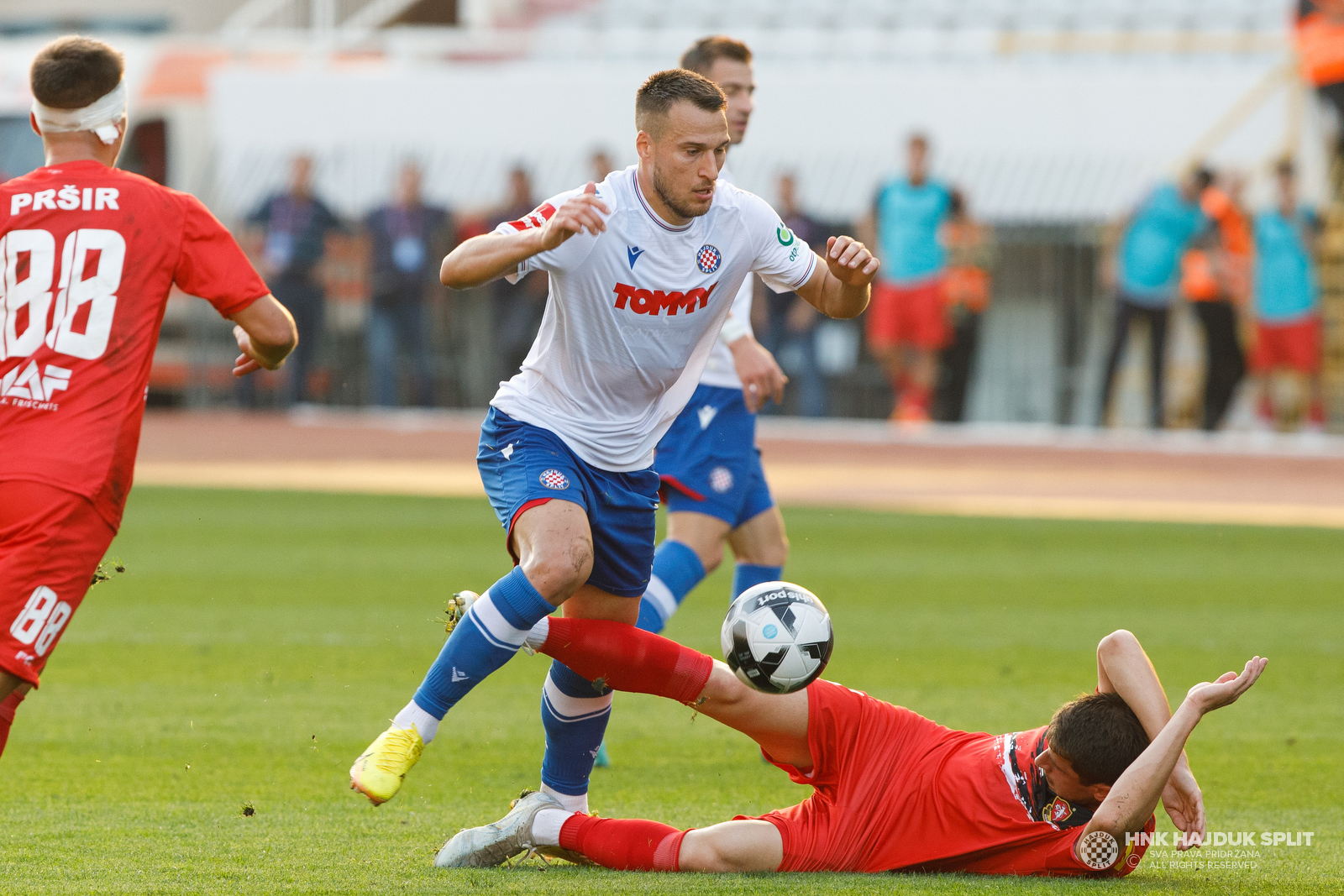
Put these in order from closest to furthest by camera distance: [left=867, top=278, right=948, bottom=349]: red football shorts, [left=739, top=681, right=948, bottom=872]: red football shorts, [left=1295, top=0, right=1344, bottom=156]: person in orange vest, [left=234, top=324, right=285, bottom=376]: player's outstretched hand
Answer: [left=234, top=324, right=285, bottom=376]: player's outstretched hand → [left=739, top=681, right=948, bottom=872]: red football shorts → [left=867, top=278, right=948, bottom=349]: red football shorts → [left=1295, top=0, right=1344, bottom=156]: person in orange vest

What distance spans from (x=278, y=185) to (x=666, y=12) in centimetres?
632

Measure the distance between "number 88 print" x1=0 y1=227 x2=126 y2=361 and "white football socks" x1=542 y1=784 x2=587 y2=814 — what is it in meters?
1.91

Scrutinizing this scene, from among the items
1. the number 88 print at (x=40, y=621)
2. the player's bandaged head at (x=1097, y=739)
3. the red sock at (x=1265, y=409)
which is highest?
the number 88 print at (x=40, y=621)

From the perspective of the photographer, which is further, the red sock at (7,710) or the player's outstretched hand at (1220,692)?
A: the player's outstretched hand at (1220,692)

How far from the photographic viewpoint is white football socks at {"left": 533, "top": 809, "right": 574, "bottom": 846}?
4703 mm

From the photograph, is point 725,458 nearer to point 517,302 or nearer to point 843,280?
point 843,280

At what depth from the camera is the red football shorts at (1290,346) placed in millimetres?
17812

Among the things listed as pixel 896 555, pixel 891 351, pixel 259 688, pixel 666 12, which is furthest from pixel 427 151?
pixel 259 688

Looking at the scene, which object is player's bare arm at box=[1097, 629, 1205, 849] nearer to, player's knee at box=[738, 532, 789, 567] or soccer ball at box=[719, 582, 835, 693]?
soccer ball at box=[719, 582, 835, 693]

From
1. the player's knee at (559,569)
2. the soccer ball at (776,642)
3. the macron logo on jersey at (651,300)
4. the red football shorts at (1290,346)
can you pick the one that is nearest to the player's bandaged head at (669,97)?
the macron logo on jersey at (651,300)

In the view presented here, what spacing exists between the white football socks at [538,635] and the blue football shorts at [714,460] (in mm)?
1812

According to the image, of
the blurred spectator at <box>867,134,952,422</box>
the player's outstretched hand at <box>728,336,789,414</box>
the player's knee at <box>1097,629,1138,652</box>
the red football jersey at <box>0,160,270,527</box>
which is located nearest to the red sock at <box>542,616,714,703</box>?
the player's knee at <box>1097,629,1138,652</box>

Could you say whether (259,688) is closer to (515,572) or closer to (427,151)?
(515,572)

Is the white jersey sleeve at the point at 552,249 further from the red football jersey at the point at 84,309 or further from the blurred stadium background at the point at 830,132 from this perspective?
the blurred stadium background at the point at 830,132
